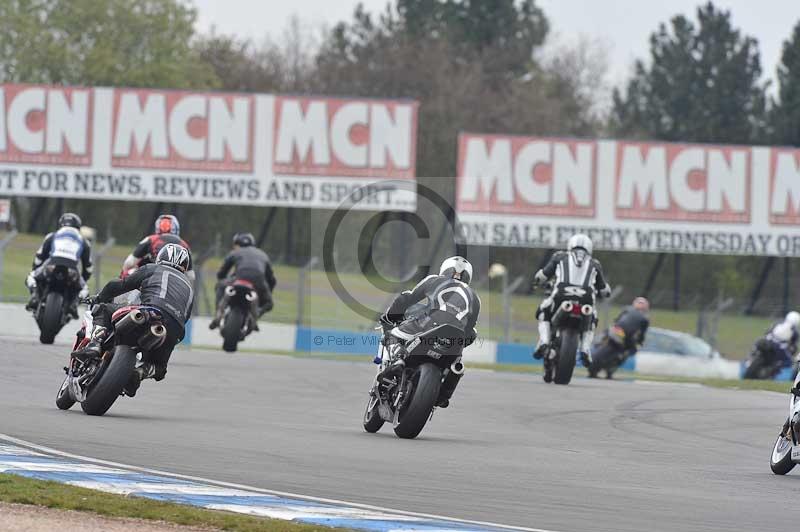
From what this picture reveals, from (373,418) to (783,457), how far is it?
320 cm

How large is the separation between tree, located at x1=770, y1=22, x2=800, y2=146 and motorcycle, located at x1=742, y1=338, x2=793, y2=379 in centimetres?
4502

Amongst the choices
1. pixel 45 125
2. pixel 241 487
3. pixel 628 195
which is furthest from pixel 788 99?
pixel 241 487

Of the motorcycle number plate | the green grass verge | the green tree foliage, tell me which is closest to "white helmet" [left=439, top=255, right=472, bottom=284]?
the motorcycle number plate

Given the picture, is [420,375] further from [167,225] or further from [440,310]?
[167,225]

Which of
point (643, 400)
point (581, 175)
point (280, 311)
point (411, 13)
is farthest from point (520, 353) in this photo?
point (411, 13)

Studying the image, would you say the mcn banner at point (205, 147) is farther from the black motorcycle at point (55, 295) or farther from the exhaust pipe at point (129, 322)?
the exhaust pipe at point (129, 322)

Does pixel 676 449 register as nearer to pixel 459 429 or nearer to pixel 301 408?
pixel 459 429

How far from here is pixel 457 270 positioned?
12805 mm

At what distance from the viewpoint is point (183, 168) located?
138 ft

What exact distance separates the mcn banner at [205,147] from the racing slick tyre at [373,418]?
2926cm

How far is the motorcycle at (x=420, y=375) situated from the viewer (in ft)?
40.3

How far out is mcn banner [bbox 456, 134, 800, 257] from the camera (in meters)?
43.5

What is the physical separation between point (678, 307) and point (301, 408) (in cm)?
2743

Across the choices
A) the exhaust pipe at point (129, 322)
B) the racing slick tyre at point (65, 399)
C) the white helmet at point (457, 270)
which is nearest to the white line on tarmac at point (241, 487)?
the exhaust pipe at point (129, 322)
